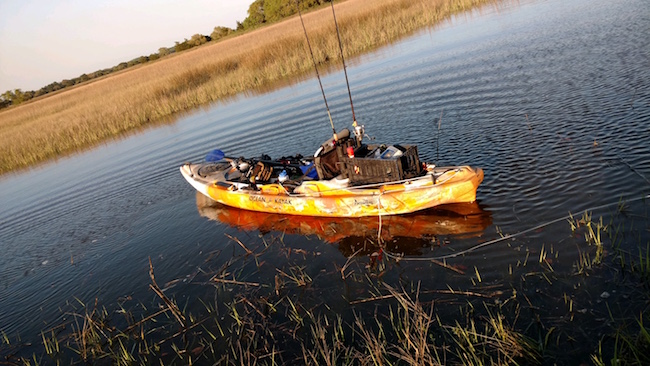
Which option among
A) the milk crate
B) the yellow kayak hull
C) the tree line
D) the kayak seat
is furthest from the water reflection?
the tree line

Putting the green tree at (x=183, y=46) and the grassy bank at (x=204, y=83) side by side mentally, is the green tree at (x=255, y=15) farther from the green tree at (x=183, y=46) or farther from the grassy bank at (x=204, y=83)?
the grassy bank at (x=204, y=83)

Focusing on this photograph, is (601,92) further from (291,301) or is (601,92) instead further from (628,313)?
(291,301)

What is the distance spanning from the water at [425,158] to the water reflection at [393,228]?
2.0 inches

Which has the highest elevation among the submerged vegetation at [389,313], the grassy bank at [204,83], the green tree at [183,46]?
the green tree at [183,46]

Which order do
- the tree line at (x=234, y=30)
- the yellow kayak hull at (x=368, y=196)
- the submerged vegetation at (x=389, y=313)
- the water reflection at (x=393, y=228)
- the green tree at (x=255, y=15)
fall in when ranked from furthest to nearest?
the green tree at (x=255, y=15), the tree line at (x=234, y=30), the yellow kayak hull at (x=368, y=196), the water reflection at (x=393, y=228), the submerged vegetation at (x=389, y=313)

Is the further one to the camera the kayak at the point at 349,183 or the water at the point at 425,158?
the kayak at the point at 349,183

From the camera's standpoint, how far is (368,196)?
336 inches

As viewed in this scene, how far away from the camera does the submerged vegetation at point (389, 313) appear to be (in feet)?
15.4

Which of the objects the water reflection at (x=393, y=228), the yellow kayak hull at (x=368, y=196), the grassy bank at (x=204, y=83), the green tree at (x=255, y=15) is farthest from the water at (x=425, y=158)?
the green tree at (x=255, y=15)

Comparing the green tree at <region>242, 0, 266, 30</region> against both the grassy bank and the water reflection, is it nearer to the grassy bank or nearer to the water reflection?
the grassy bank

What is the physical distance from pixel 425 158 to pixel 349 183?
2.59 m

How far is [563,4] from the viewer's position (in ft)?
72.5

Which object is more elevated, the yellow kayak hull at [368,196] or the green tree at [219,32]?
the green tree at [219,32]

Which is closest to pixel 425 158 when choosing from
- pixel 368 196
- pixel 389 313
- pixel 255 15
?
pixel 368 196
